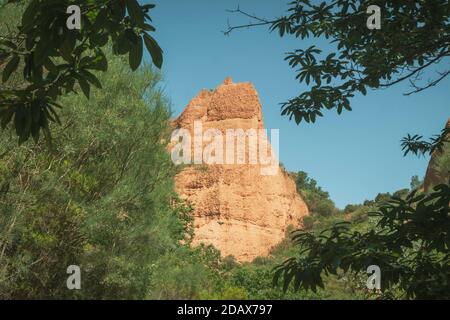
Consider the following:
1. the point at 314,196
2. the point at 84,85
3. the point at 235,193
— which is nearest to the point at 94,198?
the point at 84,85

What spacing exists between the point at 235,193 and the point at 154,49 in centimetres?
4243

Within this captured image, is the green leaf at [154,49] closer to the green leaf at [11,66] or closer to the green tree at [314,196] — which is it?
the green leaf at [11,66]

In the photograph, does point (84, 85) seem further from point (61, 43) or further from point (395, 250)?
point (395, 250)

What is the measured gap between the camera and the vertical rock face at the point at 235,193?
42.0m

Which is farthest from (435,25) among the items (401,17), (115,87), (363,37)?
(115,87)

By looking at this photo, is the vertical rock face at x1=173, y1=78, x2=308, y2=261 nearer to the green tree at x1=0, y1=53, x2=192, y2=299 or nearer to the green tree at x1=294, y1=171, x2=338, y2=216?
the green tree at x1=294, y1=171, x2=338, y2=216

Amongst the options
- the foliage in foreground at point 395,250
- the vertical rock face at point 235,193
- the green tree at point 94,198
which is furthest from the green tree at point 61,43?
the vertical rock face at point 235,193

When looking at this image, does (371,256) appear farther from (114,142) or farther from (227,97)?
(227,97)

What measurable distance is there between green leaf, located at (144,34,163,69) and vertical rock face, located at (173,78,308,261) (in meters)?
36.7

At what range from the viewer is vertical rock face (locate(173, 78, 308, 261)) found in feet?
138

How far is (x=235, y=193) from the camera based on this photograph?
44156 millimetres

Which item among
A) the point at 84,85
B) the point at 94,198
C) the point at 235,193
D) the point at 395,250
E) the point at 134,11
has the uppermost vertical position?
the point at 235,193

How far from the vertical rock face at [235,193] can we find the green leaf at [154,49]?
36.7 metres
